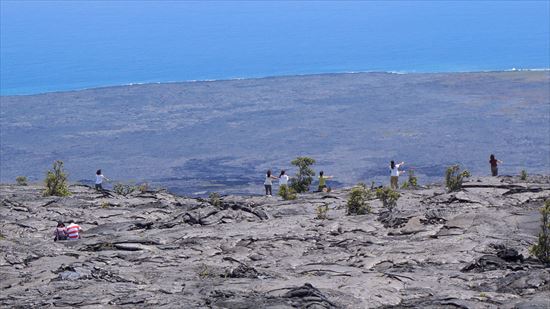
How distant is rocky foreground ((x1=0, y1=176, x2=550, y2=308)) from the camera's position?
17.0 metres

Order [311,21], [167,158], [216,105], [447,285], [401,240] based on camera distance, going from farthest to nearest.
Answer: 1. [311,21]
2. [216,105]
3. [167,158]
4. [401,240]
5. [447,285]

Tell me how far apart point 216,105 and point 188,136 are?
1041cm

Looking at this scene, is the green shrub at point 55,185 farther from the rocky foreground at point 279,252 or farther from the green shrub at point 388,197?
the green shrub at point 388,197

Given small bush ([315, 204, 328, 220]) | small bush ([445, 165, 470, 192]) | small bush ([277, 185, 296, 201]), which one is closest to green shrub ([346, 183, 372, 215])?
small bush ([315, 204, 328, 220])

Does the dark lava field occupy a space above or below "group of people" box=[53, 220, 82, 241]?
above

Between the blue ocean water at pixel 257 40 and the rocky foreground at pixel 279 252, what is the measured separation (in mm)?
51100

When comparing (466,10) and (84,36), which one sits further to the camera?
(466,10)

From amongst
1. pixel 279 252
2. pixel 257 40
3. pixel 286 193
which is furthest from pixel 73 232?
pixel 257 40

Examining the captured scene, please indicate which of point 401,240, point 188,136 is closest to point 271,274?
point 401,240

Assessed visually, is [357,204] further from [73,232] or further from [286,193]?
[73,232]

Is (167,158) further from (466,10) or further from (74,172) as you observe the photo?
(466,10)

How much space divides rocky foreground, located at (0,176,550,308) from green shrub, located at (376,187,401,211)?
12.2 inches

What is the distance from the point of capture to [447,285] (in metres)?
18.5

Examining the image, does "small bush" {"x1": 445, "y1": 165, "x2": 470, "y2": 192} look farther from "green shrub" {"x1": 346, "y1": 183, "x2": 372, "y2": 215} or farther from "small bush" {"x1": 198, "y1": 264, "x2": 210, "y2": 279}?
"small bush" {"x1": 198, "y1": 264, "x2": 210, "y2": 279}
